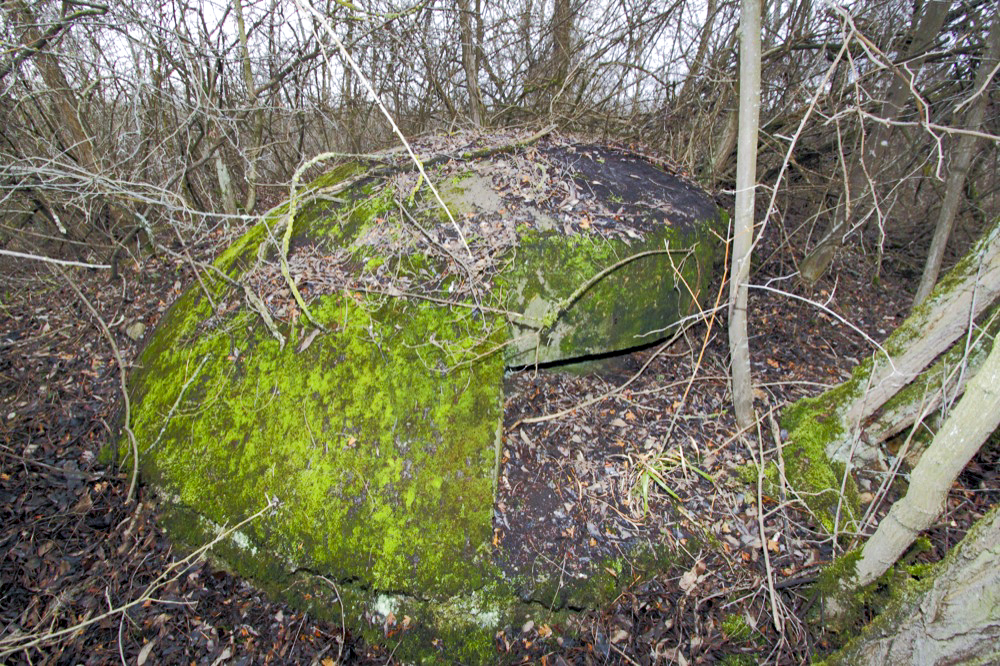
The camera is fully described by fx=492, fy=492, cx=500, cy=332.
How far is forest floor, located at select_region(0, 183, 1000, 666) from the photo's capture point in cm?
284

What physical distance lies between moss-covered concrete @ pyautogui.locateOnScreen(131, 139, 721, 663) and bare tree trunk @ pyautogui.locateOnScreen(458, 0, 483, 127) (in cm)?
338

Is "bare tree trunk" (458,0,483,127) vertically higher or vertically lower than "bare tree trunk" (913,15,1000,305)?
higher

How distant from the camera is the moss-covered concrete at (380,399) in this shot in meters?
3.02

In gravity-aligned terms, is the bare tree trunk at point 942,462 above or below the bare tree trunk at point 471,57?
below

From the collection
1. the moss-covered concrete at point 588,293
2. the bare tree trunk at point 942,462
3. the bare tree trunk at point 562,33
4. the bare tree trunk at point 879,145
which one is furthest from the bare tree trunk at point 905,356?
the bare tree trunk at point 562,33

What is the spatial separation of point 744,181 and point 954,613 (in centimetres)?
248

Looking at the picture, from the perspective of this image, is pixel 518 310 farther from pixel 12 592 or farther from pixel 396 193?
pixel 12 592

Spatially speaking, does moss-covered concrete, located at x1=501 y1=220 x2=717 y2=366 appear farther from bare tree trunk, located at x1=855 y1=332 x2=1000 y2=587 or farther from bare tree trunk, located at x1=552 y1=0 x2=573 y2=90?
bare tree trunk, located at x1=552 y1=0 x2=573 y2=90

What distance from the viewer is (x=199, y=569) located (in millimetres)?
3137

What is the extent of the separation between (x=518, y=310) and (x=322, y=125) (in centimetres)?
567

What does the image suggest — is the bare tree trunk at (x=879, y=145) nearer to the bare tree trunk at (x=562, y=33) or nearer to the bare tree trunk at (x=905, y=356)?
the bare tree trunk at (x=905, y=356)

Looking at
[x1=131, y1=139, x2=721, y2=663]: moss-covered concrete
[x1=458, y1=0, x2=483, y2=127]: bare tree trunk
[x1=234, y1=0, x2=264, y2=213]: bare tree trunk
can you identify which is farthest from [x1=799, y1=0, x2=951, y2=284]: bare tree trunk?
[x1=234, y1=0, x2=264, y2=213]: bare tree trunk

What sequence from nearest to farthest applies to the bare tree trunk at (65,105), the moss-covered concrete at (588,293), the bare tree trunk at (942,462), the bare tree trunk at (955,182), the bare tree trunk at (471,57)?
the bare tree trunk at (942,462) → the moss-covered concrete at (588,293) → the bare tree trunk at (65,105) → the bare tree trunk at (955,182) → the bare tree trunk at (471,57)

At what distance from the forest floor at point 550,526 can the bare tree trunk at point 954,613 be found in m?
0.81
